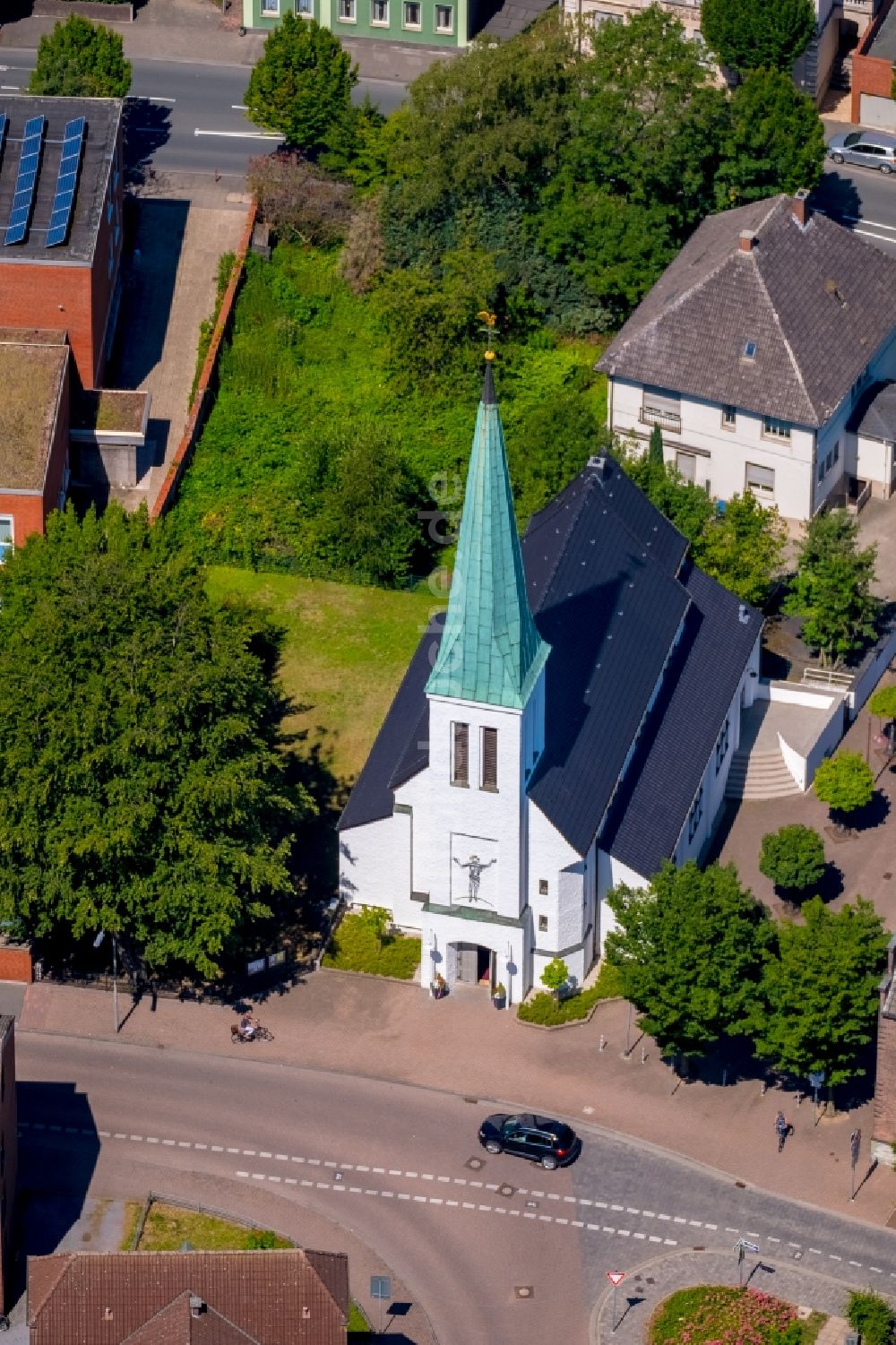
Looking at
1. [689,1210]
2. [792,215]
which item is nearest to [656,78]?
[792,215]

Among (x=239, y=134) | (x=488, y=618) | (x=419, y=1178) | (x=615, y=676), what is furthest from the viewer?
(x=239, y=134)

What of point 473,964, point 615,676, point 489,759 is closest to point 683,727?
point 615,676

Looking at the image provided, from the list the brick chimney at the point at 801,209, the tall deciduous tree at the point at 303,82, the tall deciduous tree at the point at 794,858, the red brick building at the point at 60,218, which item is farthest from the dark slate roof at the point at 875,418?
the red brick building at the point at 60,218

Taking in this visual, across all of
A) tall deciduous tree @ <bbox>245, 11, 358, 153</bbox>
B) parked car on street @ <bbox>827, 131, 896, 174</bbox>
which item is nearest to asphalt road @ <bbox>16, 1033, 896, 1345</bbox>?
tall deciduous tree @ <bbox>245, 11, 358, 153</bbox>

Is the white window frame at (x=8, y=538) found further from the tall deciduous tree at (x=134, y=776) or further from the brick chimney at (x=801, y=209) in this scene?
the brick chimney at (x=801, y=209)

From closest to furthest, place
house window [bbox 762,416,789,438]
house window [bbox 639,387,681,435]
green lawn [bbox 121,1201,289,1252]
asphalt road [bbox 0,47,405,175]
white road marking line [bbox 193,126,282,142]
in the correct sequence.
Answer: green lawn [bbox 121,1201,289,1252], house window [bbox 762,416,789,438], house window [bbox 639,387,681,435], asphalt road [bbox 0,47,405,175], white road marking line [bbox 193,126,282,142]

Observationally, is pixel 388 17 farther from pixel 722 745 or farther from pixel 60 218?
pixel 722 745

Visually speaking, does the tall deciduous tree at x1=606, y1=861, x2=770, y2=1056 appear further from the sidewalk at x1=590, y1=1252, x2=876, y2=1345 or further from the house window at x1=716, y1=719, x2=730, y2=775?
the house window at x1=716, y1=719, x2=730, y2=775
